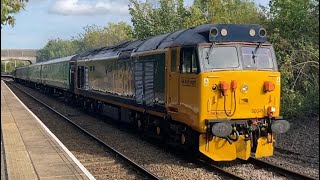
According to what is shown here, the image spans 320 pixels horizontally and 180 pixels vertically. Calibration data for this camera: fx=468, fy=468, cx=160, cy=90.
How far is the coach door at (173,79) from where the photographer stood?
10953 mm

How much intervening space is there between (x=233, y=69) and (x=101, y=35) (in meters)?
70.8

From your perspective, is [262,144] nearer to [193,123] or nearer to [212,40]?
[193,123]

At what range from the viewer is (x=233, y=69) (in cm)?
1028

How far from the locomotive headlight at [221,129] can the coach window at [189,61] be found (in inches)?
50.9

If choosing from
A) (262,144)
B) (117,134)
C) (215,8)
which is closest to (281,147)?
(262,144)

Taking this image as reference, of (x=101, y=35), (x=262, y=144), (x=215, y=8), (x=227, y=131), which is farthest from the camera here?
(x=101, y=35)

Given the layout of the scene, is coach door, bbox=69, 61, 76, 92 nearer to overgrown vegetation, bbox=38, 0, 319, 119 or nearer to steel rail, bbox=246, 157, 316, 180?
overgrown vegetation, bbox=38, 0, 319, 119

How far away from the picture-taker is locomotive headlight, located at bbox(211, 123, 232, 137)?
9.72 metres

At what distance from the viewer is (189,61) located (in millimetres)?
10414

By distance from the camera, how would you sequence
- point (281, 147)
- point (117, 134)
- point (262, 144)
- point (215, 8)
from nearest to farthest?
point (262, 144)
point (281, 147)
point (117, 134)
point (215, 8)

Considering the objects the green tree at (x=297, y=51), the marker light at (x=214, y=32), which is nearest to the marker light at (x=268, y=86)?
the marker light at (x=214, y=32)

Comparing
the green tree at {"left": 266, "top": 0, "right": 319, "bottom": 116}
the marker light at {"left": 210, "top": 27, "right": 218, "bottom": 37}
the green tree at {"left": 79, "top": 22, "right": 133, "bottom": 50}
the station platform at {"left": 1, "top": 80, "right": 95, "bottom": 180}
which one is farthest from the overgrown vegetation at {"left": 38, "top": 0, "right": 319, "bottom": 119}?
the green tree at {"left": 79, "top": 22, "right": 133, "bottom": 50}

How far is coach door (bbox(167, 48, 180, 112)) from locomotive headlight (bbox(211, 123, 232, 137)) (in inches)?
59.0

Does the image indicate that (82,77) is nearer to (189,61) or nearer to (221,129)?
(189,61)
